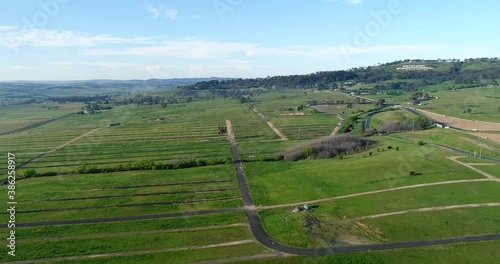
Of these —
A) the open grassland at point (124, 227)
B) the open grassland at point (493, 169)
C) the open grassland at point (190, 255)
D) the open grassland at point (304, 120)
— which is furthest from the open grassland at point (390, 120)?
the open grassland at point (190, 255)

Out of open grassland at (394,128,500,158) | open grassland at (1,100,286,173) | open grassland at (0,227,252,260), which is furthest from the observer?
open grassland at (1,100,286,173)

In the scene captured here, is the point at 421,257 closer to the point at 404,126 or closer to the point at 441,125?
the point at 404,126

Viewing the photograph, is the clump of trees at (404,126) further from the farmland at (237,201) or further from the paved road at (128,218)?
the paved road at (128,218)

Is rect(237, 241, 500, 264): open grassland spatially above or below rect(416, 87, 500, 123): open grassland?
below

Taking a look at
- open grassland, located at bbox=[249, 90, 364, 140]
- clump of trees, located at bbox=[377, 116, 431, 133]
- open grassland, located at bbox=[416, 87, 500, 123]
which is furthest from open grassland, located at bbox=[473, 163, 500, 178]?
open grassland, located at bbox=[416, 87, 500, 123]

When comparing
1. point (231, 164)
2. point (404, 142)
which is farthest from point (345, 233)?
→ point (404, 142)

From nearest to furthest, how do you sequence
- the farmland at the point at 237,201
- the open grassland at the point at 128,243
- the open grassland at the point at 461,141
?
the open grassland at the point at 128,243, the farmland at the point at 237,201, the open grassland at the point at 461,141

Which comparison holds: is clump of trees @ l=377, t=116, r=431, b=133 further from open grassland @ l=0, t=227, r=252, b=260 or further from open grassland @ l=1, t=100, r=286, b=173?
open grassland @ l=0, t=227, r=252, b=260

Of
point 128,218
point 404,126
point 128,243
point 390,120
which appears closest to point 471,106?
point 390,120
